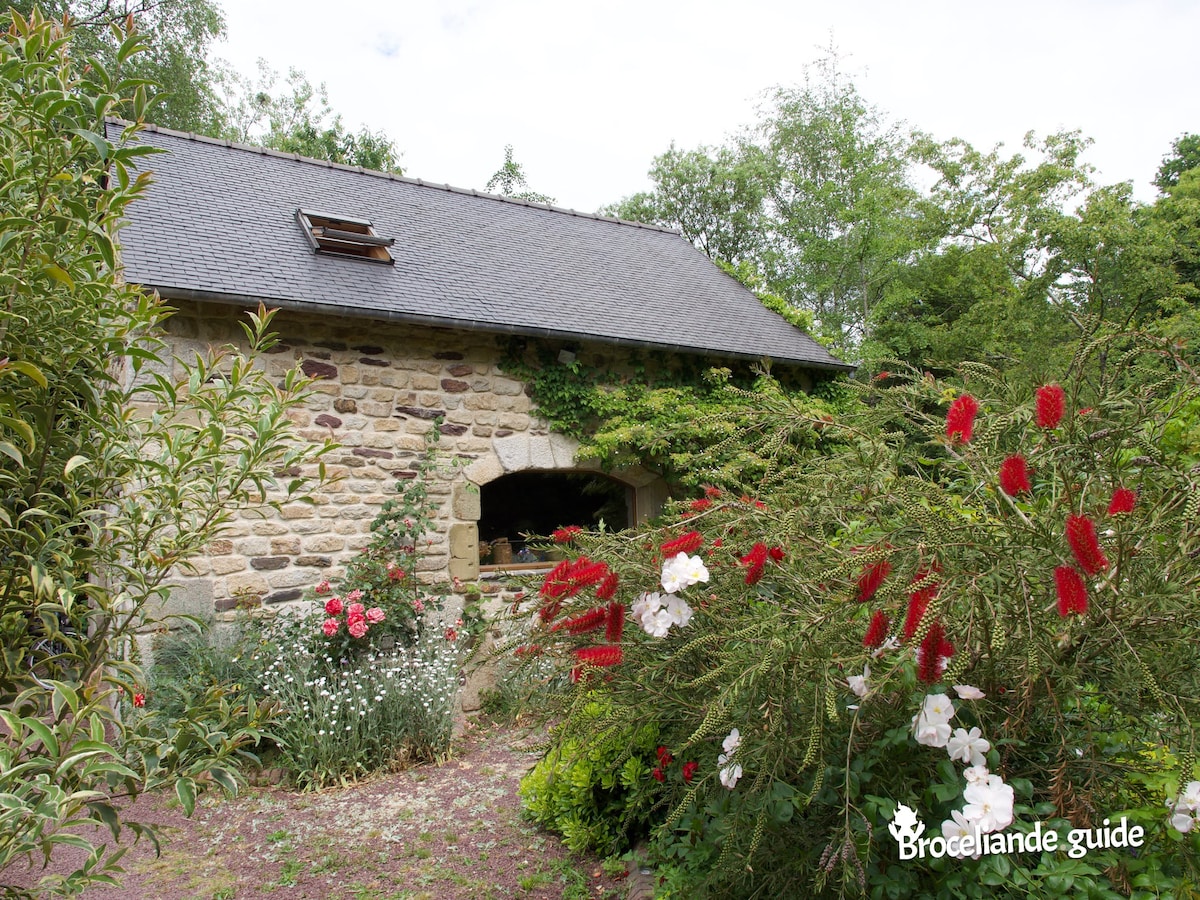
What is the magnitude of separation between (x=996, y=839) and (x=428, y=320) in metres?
4.95

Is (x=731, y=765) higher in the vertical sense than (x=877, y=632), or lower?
lower

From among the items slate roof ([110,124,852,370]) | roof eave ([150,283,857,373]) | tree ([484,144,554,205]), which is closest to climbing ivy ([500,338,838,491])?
roof eave ([150,283,857,373])

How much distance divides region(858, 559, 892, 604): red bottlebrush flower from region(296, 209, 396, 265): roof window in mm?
5631

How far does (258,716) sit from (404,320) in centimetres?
427

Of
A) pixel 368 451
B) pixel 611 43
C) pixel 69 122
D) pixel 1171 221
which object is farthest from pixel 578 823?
pixel 1171 221

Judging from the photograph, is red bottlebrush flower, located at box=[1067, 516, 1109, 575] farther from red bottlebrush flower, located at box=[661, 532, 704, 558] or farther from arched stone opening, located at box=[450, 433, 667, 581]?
arched stone opening, located at box=[450, 433, 667, 581]

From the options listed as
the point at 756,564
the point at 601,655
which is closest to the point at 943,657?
the point at 756,564

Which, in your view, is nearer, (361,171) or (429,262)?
(429,262)

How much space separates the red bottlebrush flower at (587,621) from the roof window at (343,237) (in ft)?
16.8

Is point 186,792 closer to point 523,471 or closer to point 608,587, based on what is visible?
point 608,587

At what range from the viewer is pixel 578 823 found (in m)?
2.96

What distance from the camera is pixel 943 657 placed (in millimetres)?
1371

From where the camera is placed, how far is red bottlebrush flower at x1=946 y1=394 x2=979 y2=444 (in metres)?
1.54

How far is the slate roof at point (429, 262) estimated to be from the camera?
5348mm
